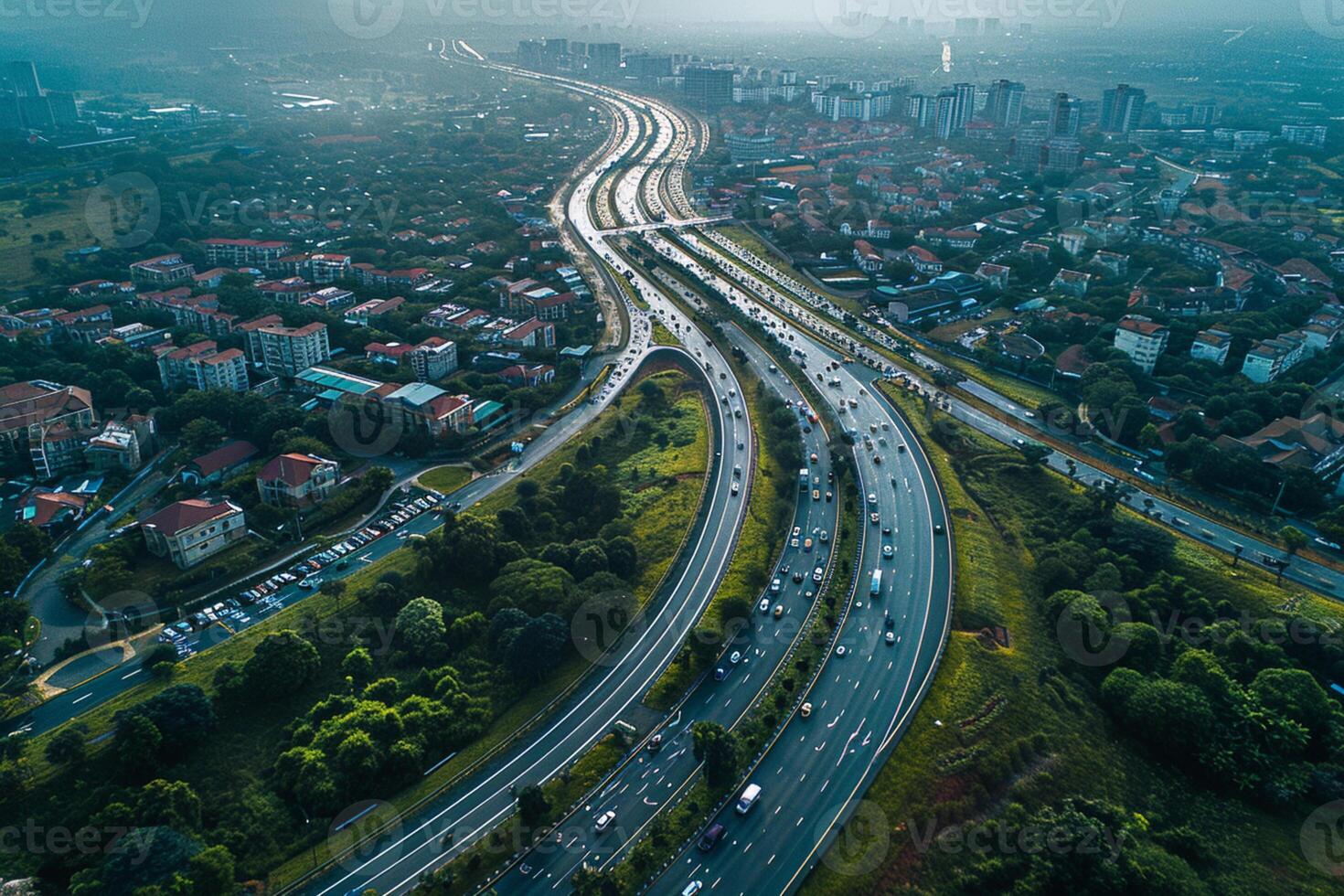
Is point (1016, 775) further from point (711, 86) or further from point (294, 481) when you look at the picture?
point (711, 86)

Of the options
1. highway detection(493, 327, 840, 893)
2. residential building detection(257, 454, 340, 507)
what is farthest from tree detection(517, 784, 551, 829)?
residential building detection(257, 454, 340, 507)

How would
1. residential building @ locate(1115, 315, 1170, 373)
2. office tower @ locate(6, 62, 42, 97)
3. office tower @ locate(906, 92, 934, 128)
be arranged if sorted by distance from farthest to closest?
1. office tower @ locate(906, 92, 934, 128)
2. office tower @ locate(6, 62, 42, 97)
3. residential building @ locate(1115, 315, 1170, 373)

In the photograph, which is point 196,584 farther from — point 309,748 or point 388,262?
point 388,262

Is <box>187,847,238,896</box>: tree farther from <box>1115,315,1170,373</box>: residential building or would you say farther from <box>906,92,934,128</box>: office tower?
<box>906,92,934,128</box>: office tower

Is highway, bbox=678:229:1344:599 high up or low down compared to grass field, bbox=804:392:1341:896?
up

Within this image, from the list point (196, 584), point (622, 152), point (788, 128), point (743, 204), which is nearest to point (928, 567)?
point (196, 584)

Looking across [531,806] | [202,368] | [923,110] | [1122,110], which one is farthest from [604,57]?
[531,806]

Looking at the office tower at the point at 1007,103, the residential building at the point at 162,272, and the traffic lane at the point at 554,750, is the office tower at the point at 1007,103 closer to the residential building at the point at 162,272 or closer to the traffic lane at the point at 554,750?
the residential building at the point at 162,272

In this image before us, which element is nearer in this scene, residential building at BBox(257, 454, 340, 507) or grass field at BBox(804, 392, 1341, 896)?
grass field at BBox(804, 392, 1341, 896)

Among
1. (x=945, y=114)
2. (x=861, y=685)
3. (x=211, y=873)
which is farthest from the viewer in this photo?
(x=945, y=114)
